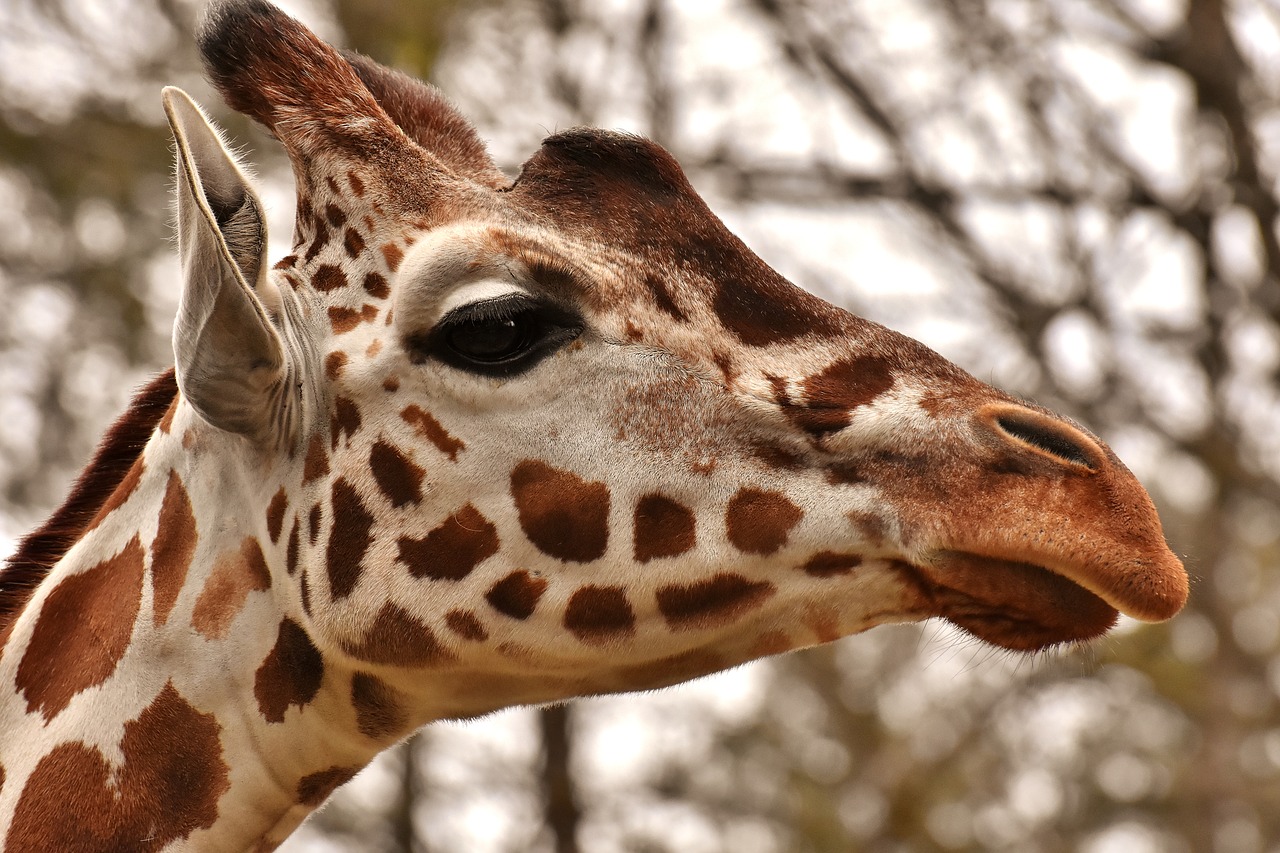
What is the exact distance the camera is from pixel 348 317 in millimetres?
3250

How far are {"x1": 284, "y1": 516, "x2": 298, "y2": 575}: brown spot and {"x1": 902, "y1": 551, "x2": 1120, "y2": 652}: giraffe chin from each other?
1378 mm

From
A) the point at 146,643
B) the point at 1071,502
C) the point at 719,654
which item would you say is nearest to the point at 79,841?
the point at 146,643

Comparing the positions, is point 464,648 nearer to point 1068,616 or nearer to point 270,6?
point 1068,616

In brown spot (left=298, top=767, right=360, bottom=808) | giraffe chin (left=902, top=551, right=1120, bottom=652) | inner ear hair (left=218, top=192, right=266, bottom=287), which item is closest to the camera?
giraffe chin (left=902, top=551, right=1120, bottom=652)

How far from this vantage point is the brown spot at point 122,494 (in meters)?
3.47

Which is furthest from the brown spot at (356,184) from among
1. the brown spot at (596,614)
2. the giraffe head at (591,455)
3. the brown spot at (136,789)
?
the brown spot at (136,789)

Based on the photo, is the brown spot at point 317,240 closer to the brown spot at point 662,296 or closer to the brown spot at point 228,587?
the brown spot at point 228,587

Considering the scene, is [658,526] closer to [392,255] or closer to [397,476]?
[397,476]

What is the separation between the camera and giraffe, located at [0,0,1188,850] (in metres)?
2.97

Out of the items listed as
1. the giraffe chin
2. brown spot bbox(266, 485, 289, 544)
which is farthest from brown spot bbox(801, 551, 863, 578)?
brown spot bbox(266, 485, 289, 544)

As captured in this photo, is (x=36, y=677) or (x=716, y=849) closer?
(x=36, y=677)

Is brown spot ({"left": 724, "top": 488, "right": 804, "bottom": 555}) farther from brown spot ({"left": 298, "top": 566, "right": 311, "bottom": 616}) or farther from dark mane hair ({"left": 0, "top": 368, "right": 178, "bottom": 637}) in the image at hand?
dark mane hair ({"left": 0, "top": 368, "right": 178, "bottom": 637})

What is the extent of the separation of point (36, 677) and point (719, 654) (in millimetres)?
1681

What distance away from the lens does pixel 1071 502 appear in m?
2.81
